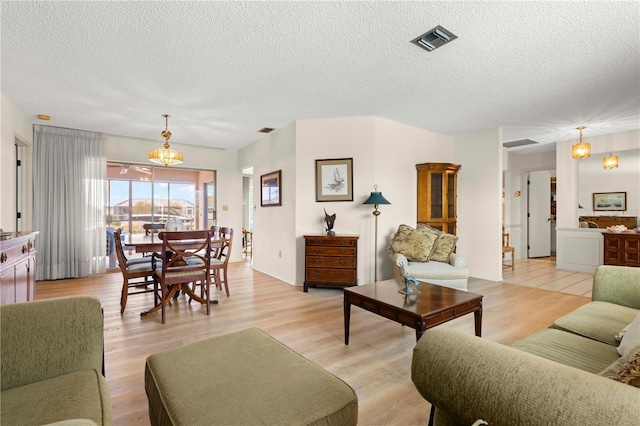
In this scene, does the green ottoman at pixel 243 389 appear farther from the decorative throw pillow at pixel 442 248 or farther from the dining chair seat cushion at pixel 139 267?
the decorative throw pillow at pixel 442 248

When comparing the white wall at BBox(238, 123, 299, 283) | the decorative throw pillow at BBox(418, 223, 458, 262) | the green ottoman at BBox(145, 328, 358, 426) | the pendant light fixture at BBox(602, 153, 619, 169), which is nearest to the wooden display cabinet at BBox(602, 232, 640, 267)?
the pendant light fixture at BBox(602, 153, 619, 169)

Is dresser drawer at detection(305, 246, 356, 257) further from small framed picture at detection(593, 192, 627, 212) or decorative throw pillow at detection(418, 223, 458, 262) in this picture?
small framed picture at detection(593, 192, 627, 212)

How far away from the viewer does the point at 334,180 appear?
15.3ft

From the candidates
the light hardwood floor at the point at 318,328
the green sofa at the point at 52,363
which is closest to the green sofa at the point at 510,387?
the light hardwood floor at the point at 318,328

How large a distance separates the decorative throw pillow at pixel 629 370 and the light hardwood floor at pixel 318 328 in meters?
1.07

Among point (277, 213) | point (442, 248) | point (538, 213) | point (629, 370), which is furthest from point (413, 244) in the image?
point (538, 213)

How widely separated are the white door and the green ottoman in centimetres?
807

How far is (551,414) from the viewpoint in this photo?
0.69m

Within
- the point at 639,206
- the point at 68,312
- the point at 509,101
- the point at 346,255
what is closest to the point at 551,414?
the point at 68,312

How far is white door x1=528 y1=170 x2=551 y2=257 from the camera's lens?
7.42 m

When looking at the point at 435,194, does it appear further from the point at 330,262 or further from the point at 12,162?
the point at 12,162

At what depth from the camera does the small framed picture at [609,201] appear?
5418mm

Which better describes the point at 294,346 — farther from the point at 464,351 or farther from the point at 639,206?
the point at 639,206

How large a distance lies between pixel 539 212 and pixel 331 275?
20.5ft
